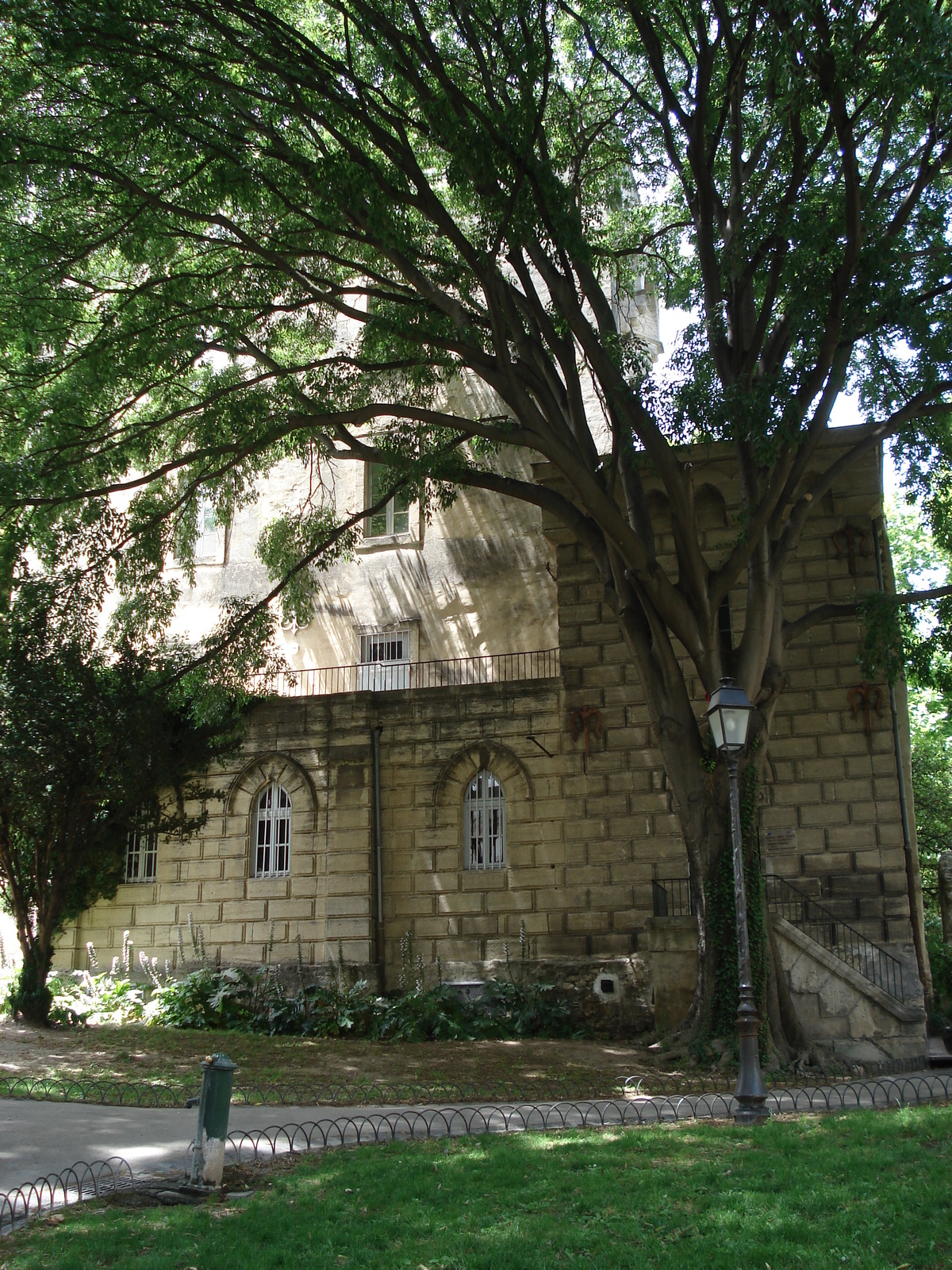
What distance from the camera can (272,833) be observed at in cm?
2159

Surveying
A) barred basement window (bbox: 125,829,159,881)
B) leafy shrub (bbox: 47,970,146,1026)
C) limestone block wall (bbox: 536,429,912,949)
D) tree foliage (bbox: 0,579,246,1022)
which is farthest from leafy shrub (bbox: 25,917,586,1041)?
limestone block wall (bbox: 536,429,912,949)

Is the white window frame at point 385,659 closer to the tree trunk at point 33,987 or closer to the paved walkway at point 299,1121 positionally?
the tree trunk at point 33,987

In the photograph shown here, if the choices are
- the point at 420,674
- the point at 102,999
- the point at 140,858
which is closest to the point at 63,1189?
the point at 102,999

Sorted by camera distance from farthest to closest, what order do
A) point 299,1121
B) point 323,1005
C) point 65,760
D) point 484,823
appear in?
point 484,823
point 323,1005
point 65,760
point 299,1121

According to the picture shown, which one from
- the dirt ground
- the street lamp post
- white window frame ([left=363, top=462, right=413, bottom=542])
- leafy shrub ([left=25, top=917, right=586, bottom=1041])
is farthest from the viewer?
white window frame ([left=363, top=462, right=413, bottom=542])

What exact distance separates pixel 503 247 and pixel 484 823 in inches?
397

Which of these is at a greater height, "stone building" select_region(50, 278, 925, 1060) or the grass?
"stone building" select_region(50, 278, 925, 1060)

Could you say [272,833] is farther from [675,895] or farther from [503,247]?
[503,247]

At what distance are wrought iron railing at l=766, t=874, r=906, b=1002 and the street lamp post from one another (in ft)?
18.6

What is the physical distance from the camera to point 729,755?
1115cm

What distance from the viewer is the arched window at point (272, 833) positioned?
21438 millimetres

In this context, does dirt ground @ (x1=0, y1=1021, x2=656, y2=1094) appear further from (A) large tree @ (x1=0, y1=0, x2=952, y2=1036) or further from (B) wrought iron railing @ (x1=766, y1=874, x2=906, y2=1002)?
(B) wrought iron railing @ (x1=766, y1=874, x2=906, y2=1002)

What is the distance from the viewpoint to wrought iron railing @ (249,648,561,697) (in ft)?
76.8

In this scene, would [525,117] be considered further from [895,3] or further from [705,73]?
[895,3]
